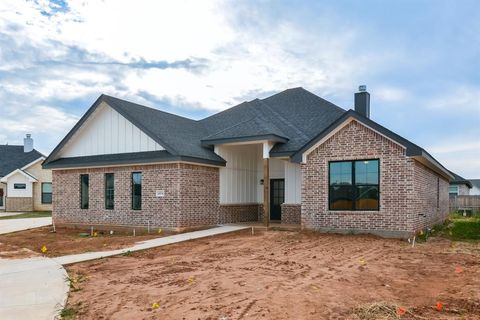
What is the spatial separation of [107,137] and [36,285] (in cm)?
1195

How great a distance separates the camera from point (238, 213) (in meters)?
20.3

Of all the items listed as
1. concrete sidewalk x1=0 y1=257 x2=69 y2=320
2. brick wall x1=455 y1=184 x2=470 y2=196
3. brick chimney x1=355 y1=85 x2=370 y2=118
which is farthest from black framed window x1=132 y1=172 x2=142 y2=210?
brick wall x1=455 y1=184 x2=470 y2=196

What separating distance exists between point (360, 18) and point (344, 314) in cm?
956

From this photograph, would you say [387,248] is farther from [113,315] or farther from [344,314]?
[113,315]

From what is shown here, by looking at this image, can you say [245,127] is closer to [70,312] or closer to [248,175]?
[248,175]

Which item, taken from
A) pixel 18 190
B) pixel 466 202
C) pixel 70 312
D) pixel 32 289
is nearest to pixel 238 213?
pixel 32 289

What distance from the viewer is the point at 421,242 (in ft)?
46.0

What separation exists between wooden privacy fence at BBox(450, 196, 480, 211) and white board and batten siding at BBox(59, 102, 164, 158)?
2604cm

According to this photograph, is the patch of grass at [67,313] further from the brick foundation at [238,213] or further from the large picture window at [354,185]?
the brick foundation at [238,213]

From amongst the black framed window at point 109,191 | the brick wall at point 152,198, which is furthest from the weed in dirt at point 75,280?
the black framed window at point 109,191

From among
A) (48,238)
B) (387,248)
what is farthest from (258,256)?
(48,238)

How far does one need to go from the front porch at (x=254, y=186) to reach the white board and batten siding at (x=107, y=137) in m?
3.42

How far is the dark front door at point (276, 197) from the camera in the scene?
67.7ft

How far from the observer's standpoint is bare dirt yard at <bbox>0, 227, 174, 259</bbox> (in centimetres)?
1297
